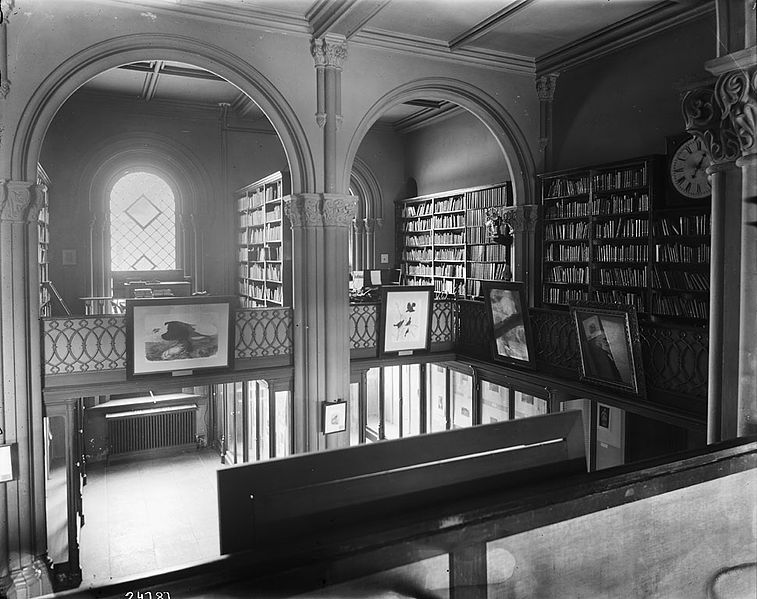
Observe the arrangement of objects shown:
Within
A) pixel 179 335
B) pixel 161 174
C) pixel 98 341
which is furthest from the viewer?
pixel 161 174

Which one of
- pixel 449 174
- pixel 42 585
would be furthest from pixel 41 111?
pixel 449 174

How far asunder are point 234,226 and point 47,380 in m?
6.38

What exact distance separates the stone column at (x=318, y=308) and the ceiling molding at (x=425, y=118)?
5017 mm

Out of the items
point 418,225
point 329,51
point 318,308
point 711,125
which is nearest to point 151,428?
point 318,308

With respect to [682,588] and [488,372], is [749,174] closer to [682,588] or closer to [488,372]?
[682,588]

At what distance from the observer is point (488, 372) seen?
9336mm

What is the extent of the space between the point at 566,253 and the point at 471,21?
343cm

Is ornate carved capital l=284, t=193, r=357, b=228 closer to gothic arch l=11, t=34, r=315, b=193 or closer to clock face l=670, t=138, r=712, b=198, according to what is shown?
gothic arch l=11, t=34, r=315, b=193

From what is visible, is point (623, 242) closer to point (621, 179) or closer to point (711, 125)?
point (621, 179)

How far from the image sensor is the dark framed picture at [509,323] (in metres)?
8.05

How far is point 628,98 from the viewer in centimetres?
824

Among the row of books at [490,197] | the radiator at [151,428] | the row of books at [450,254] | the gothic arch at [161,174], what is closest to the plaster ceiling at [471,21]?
the row of books at [490,197]

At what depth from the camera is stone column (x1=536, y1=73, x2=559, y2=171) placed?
9438mm

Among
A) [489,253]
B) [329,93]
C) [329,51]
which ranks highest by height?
[329,51]
